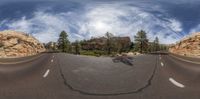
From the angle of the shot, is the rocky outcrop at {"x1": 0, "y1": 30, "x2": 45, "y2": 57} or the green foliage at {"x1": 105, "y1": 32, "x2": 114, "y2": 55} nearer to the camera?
the rocky outcrop at {"x1": 0, "y1": 30, "x2": 45, "y2": 57}

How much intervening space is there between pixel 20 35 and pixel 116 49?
192ft

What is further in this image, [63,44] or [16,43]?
[63,44]

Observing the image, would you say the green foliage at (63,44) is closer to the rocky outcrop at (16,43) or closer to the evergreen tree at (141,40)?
the evergreen tree at (141,40)

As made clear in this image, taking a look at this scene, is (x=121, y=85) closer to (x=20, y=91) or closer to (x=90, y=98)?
(x=90, y=98)

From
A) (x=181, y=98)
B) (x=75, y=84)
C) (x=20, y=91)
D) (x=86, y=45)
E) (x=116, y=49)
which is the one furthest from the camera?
(x=86, y=45)

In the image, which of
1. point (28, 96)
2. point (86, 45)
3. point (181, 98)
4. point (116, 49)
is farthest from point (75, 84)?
point (86, 45)

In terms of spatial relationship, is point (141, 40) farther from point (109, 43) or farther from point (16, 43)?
point (16, 43)

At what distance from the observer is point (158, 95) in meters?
7.41

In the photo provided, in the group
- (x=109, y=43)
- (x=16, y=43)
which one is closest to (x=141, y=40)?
(x=109, y=43)

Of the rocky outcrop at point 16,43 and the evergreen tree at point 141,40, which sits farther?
the evergreen tree at point 141,40

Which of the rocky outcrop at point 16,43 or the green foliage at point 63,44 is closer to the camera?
the rocky outcrop at point 16,43

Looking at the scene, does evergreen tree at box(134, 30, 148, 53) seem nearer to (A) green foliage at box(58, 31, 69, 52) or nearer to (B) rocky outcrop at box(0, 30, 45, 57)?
(A) green foliage at box(58, 31, 69, 52)

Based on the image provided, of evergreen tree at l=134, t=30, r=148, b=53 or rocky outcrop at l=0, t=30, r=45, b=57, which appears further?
evergreen tree at l=134, t=30, r=148, b=53

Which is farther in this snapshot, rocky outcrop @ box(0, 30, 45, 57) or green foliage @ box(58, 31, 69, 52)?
green foliage @ box(58, 31, 69, 52)
